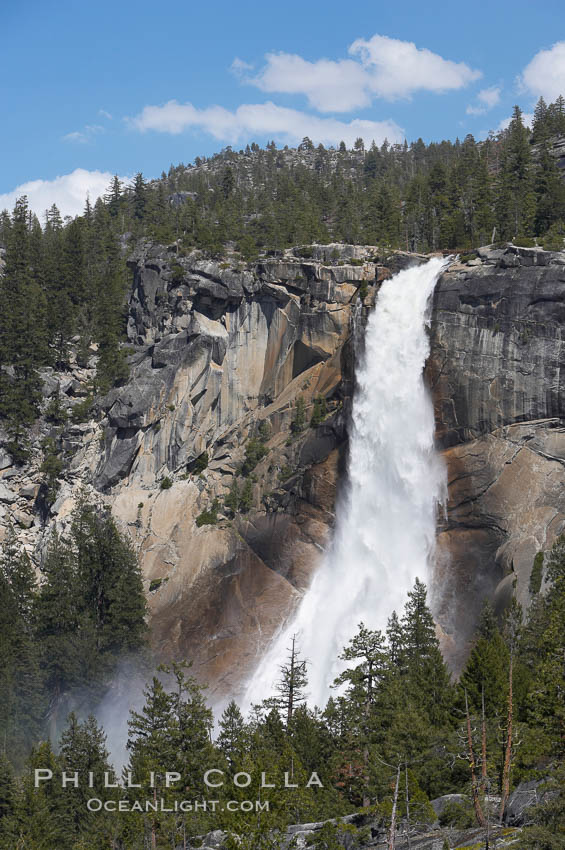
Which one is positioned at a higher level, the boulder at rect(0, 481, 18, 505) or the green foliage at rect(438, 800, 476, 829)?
the boulder at rect(0, 481, 18, 505)

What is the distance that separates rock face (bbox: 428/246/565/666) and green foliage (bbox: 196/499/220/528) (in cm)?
1869

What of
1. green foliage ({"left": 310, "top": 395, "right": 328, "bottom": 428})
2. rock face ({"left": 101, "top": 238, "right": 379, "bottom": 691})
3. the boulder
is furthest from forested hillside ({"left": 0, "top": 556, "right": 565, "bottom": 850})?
the boulder

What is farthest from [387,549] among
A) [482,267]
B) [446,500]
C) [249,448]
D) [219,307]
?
[219,307]

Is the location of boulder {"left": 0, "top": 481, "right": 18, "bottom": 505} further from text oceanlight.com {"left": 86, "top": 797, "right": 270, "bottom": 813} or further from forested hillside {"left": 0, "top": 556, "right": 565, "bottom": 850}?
text oceanlight.com {"left": 86, "top": 797, "right": 270, "bottom": 813}

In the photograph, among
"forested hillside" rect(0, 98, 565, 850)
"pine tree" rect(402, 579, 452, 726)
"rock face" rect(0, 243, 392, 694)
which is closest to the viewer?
"forested hillside" rect(0, 98, 565, 850)

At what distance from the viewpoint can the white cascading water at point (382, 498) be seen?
66.6 m

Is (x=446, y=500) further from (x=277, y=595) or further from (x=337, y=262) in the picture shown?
(x=337, y=262)

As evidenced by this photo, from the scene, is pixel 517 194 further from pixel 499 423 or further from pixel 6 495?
pixel 6 495

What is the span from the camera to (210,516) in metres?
73.9

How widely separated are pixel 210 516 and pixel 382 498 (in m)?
14.4

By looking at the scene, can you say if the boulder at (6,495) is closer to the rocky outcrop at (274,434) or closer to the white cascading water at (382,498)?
the rocky outcrop at (274,434)

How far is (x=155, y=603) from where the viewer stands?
71.4m

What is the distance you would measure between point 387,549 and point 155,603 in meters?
18.9

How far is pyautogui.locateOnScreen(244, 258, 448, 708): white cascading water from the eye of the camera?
Answer: 2621 inches
